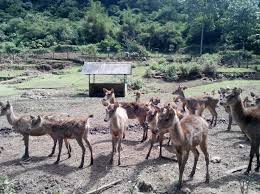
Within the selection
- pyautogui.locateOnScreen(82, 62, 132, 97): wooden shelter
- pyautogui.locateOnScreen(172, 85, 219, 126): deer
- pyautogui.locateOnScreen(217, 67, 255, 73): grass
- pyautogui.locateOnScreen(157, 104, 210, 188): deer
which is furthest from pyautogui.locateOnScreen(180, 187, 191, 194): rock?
pyautogui.locateOnScreen(217, 67, 255, 73): grass

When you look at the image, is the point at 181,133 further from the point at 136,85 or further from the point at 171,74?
the point at 171,74

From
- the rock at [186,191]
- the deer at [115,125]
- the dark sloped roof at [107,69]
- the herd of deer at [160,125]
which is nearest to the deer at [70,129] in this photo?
the herd of deer at [160,125]

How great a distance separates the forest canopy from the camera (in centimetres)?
5450

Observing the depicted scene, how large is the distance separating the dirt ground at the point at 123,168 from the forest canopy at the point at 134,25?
1434 inches

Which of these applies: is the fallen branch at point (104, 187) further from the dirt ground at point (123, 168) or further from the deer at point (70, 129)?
the deer at point (70, 129)

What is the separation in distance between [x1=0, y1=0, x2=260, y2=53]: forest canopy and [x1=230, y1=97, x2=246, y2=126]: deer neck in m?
38.0

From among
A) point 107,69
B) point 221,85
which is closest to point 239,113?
point 107,69

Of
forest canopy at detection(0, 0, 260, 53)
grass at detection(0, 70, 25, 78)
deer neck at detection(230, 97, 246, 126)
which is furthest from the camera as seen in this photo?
forest canopy at detection(0, 0, 260, 53)

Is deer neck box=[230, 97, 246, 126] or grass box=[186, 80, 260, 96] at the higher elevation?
deer neck box=[230, 97, 246, 126]

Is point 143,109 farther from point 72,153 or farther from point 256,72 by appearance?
point 256,72

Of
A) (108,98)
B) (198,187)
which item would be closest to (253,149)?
(198,187)

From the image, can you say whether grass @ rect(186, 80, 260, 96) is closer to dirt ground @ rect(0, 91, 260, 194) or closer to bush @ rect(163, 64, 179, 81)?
bush @ rect(163, 64, 179, 81)

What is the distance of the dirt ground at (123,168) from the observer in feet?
39.8

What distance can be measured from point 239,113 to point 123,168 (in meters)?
3.84
